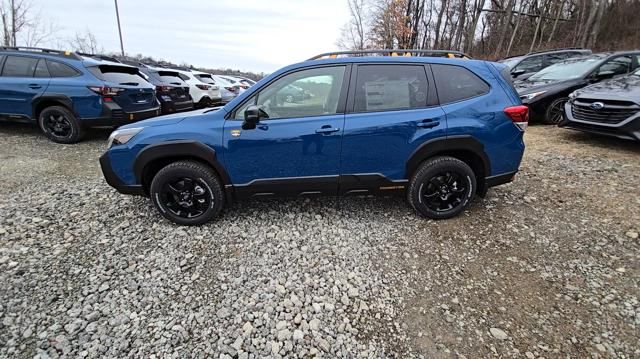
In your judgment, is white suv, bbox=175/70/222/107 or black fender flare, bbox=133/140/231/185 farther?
white suv, bbox=175/70/222/107

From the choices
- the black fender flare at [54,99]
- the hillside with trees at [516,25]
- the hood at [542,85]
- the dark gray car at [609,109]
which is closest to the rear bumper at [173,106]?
the black fender flare at [54,99]

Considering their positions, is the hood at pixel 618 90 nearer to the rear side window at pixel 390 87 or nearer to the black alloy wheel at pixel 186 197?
the rear side window at pixel 390 87

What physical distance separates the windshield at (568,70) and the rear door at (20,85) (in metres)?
10.5

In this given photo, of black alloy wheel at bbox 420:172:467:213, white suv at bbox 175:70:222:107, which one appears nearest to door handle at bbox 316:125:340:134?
black alloy wheel at bbox 420:172:467:213

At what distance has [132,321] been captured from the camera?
2.23 meters

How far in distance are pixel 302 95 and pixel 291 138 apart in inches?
18.8

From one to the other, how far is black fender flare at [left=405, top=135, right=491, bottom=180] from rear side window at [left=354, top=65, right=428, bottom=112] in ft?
1.30

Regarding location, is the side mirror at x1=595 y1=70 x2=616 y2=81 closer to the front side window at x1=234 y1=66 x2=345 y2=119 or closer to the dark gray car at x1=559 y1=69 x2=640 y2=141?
the dark gray car at x1=559 y1=69 x2=640 y2=141

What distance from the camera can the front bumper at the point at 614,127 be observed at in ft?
15.7

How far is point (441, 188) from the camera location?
3373mm

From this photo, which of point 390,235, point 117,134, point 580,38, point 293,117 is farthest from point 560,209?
point 580,38

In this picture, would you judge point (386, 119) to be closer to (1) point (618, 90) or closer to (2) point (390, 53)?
(2) point (390, 53)

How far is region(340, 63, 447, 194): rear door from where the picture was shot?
3074 millimetres

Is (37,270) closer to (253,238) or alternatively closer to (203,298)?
(203,298)
